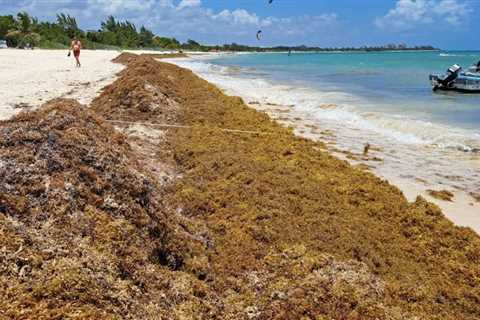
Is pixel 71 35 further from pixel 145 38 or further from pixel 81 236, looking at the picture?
pixel 81 236

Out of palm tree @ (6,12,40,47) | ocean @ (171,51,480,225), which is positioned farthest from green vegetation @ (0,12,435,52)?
ocean @ (171,51,480,225)

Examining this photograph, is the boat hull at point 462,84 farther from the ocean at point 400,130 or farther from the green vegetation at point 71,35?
the green vegetation at point 71,35

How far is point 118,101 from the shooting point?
10.9 meters

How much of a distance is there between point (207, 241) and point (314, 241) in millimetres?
1147

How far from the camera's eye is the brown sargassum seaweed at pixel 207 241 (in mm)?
2883

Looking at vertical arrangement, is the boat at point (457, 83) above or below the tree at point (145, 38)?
below

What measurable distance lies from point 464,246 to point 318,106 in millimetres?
12382

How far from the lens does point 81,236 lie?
10.6ft

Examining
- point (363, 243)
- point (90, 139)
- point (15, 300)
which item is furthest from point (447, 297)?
point (90, 139)

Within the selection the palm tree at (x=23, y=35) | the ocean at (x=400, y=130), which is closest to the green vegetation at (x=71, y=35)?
the palm tree at (x=23, y=35)

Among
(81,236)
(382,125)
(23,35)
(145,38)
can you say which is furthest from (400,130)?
(145,38)

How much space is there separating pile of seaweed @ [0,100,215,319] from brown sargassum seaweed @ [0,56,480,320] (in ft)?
0.04

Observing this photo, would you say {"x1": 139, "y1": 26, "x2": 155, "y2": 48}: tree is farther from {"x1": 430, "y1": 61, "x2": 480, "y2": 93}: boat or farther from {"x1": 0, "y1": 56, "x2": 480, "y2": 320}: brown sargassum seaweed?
{"x1": 0, "y1": 56, "x2": 480, "y2": 320}: brown sargassum seaweed

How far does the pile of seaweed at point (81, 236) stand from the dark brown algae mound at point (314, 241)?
468mm
